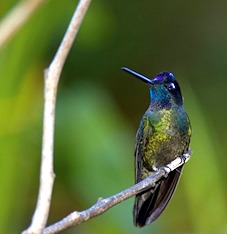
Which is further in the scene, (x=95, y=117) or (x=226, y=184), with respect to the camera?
(x=226, y=184)

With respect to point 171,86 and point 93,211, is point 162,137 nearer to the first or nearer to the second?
point 171,86

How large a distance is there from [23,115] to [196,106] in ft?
→ 1.97

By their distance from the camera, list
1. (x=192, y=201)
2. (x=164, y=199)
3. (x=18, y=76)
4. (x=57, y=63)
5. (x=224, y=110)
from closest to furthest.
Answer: (x=57, y=63), (x=164, y=199), (x=18, y=76), (x=192, y=201), (x=224, y=110)

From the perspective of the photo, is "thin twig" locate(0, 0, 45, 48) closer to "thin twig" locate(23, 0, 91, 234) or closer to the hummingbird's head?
"thin twig" locate(23, 0, 91, 234)

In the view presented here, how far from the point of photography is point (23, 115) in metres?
2.35

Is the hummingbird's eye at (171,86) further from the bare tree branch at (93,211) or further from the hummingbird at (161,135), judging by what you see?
the bare tree branch at (93,211)

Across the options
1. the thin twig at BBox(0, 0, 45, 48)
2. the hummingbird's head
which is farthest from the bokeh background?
the thin twig at BBox(0, 0, 45, 48)

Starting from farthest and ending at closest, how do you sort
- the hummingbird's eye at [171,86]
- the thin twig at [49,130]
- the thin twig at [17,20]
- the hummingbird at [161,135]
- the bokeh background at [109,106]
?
the bokeh background at [109,106]
the hummingbird's eye at [171,86]
the hummingbird at [161,135]
the thin twig at [17,20]
the thin twig at [49,130]

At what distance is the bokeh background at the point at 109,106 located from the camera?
7.02 ft

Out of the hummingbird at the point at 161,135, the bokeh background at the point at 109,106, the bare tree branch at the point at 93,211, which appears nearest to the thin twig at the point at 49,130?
the bare tree branch at the point at 93,211

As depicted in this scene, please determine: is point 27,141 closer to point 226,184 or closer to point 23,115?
point 23,115

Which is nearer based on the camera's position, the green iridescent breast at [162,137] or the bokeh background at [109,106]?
the green iridescent breast at [162,137]

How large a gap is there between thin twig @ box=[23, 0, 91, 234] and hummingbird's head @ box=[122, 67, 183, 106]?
650 millimetres

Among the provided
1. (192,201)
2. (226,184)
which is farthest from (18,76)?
(226,184)
